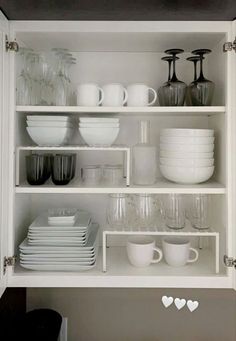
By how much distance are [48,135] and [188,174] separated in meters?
0.51

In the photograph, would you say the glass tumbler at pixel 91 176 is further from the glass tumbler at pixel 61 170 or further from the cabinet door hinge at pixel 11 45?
the cabinet door hinge at pixel 11 45

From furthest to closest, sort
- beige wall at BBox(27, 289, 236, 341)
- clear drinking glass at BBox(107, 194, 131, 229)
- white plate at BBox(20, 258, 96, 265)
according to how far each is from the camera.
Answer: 1. beige wall at BBox(27, 289, 236, 341)
2. clear drinking glass at BBox(107, 194, 131, 229)
3. white plate at BBox(20, 258, 96, 265)

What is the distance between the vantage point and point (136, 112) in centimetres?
125

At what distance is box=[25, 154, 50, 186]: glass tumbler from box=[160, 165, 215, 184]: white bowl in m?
0.45

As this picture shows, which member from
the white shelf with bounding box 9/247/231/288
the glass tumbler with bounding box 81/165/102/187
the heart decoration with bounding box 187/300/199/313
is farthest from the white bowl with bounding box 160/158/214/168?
the heart decoration with bounding box 187/300/199/313

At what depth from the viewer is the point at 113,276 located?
4.09 feet

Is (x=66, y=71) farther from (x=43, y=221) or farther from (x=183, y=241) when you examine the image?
(x=183, y=241)

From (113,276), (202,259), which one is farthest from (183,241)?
(113,276)

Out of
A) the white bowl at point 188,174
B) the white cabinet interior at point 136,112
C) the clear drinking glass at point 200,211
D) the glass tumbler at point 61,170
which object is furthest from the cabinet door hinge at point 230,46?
the glass tumbler at point 61,170

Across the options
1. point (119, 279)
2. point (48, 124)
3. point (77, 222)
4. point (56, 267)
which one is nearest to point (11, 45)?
point (48, 124)

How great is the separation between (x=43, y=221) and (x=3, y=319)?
388 mm

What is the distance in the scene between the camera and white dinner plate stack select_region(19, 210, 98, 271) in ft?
4.14

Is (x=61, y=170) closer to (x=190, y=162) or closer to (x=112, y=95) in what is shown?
(x=112, y=95)

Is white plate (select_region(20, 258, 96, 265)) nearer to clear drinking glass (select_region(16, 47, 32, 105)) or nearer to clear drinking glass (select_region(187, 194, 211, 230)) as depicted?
clear drinking glass (select_region(187, 194, 211, 230))
